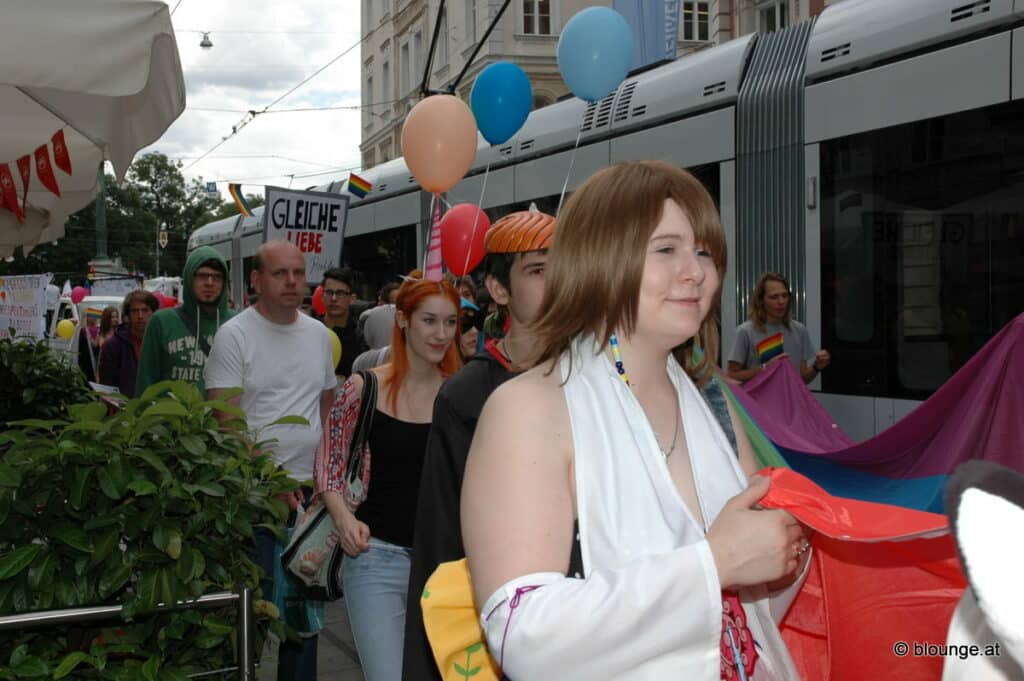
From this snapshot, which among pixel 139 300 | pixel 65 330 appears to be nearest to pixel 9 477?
pixel 139 300

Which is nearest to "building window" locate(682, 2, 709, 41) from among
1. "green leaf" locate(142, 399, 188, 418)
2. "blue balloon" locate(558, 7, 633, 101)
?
"blue balloon" locate(558, 7, 633, 101)

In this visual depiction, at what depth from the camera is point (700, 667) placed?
1.54 m

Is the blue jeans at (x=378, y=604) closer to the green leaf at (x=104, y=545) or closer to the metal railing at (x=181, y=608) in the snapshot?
the metal railing at (x=181, y=608)

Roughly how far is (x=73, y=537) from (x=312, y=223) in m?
6.69

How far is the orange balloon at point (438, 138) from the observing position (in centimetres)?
606

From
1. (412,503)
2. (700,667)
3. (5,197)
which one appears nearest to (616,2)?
(5,197)

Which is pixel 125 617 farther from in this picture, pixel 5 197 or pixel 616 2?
pixel 616 2

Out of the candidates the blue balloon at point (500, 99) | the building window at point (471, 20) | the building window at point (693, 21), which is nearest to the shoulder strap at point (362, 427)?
the blue balloon at point (500, 99)

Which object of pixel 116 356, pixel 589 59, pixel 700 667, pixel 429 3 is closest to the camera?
pixel 700 667

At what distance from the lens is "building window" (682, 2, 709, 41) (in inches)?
1197

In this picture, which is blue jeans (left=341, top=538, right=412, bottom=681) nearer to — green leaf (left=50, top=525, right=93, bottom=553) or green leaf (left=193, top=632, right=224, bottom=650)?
green leaf (left=193, top=632, right=224, bottom=650)

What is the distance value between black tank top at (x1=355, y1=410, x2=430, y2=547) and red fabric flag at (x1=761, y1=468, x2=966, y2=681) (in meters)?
1.76

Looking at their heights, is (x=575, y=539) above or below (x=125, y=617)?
above

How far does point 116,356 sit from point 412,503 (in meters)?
5.73
